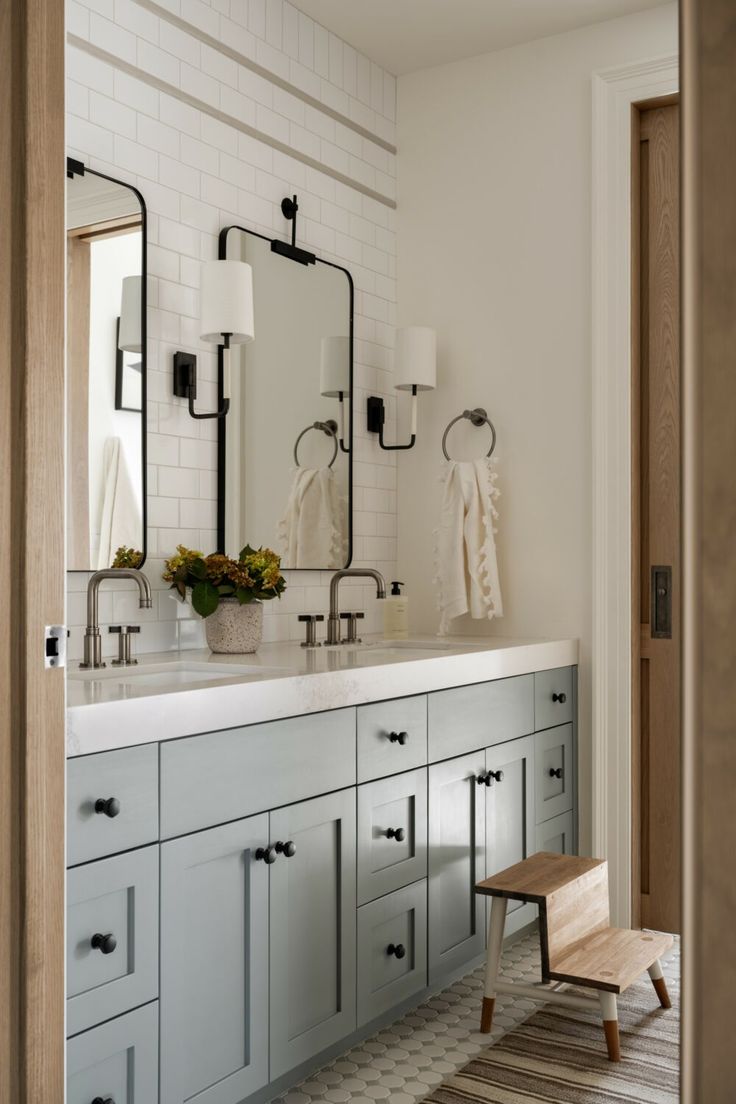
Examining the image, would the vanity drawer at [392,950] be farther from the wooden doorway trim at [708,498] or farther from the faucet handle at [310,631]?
the wooden doorway trim at [708,498]

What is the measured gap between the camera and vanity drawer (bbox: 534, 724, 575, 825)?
123 inches

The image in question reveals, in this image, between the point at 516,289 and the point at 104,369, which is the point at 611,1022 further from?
the point at 516,289

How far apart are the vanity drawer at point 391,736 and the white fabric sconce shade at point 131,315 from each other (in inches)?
41.8

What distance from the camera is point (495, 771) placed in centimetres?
290

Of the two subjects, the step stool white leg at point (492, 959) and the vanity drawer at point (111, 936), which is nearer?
the vanity drawer at point (111, 936)

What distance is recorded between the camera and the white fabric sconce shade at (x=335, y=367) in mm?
3305

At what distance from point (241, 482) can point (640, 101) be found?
1.74 meters

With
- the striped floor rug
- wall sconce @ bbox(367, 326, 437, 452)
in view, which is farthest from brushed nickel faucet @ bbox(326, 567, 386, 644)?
the striped floor rug

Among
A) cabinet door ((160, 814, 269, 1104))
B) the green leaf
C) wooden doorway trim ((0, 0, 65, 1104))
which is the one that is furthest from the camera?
the green leaf

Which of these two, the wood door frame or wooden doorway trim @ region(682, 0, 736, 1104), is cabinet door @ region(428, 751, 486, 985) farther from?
wooden doorway trim @ region(682, 0, 736, 1104)

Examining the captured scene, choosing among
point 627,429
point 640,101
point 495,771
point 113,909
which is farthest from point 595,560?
point 113,909

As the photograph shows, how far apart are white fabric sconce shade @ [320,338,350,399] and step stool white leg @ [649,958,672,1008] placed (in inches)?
74.5

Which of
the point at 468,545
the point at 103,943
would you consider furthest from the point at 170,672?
the point at 468,545

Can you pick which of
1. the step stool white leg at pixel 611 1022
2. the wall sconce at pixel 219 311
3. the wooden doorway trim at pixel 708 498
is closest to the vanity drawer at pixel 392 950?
the step stool white leg at pixel 611 1022
